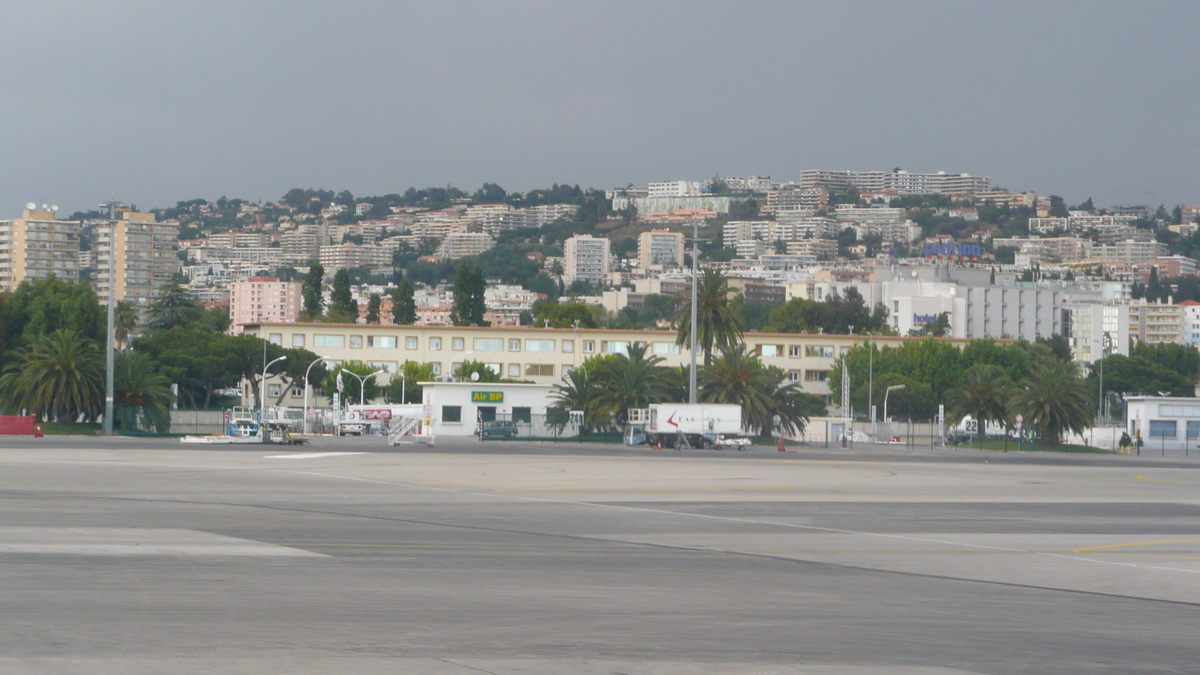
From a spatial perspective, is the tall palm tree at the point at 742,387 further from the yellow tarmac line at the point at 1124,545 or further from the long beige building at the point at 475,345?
the yellow tarmac line at the point at 1124,545

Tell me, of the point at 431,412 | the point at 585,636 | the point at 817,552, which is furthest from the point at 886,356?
the point at 585,636

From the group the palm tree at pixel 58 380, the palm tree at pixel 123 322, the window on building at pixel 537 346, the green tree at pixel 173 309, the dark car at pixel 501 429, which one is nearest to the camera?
the palm tree at pixel 58 380

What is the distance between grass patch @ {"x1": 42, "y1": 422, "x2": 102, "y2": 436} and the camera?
2646 inches

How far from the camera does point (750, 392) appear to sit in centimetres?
8506

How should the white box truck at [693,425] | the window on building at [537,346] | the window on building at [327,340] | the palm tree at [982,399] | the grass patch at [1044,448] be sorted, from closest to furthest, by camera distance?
the white box truck at [693,425], the grass patch at [1044,448], the palm tree at [982,399], the window on building at [327,340], the window on building at [537,346]

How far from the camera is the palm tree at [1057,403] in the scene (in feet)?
284

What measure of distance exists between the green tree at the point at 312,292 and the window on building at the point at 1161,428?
97993mm

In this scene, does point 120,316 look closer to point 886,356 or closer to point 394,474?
point 886,356

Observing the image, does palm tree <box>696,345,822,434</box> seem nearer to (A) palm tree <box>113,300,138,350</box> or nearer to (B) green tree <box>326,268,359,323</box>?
(A) palm tree <box>113,300,138,350</box>

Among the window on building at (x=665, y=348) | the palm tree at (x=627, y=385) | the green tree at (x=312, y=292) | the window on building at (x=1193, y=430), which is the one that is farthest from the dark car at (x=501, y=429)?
the green tree at (x=312, y=292)

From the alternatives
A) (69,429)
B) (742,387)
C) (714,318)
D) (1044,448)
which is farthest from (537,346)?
(69,429)

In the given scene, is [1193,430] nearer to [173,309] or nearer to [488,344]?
[488,344]

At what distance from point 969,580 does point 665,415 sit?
5564 centimetres

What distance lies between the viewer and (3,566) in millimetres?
14531
